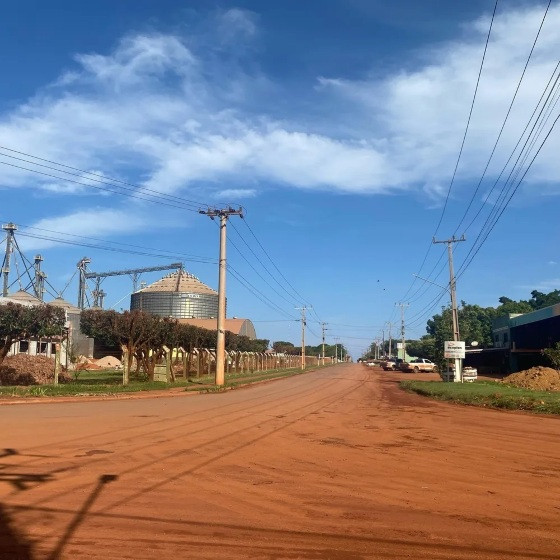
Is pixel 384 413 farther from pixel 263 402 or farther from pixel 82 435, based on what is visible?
pixel 82 435

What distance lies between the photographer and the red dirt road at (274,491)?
5.86m

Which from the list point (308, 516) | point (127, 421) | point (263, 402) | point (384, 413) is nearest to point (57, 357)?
point (263, 402)

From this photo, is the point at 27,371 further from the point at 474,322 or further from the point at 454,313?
the point at 474,322

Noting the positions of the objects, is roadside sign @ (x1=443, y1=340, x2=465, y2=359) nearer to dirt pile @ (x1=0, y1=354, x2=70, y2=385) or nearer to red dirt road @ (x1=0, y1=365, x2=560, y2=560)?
red dirt road @ (x1=0, y1=365, x2=560, y2=560)

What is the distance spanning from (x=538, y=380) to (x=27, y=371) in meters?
32.5

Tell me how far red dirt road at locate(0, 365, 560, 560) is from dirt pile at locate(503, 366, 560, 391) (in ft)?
70.0

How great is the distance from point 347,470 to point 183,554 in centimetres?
474

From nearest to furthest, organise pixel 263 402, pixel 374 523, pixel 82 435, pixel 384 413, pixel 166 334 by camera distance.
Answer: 1. pixel 374 523
2. pixel 82 435
3. pixel 384 413
4. pixel 263 402
5. pixel 166 334

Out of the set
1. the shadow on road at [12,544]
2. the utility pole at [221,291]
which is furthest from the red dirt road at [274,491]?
the utility pole at [221,291]

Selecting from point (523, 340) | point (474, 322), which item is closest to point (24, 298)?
point (523, 340)

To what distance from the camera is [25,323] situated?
3581 centimetres

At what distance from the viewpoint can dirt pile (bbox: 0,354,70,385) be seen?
3641cm

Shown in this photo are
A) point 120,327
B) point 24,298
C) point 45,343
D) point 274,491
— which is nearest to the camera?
point 274,491

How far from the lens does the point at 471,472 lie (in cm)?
973
